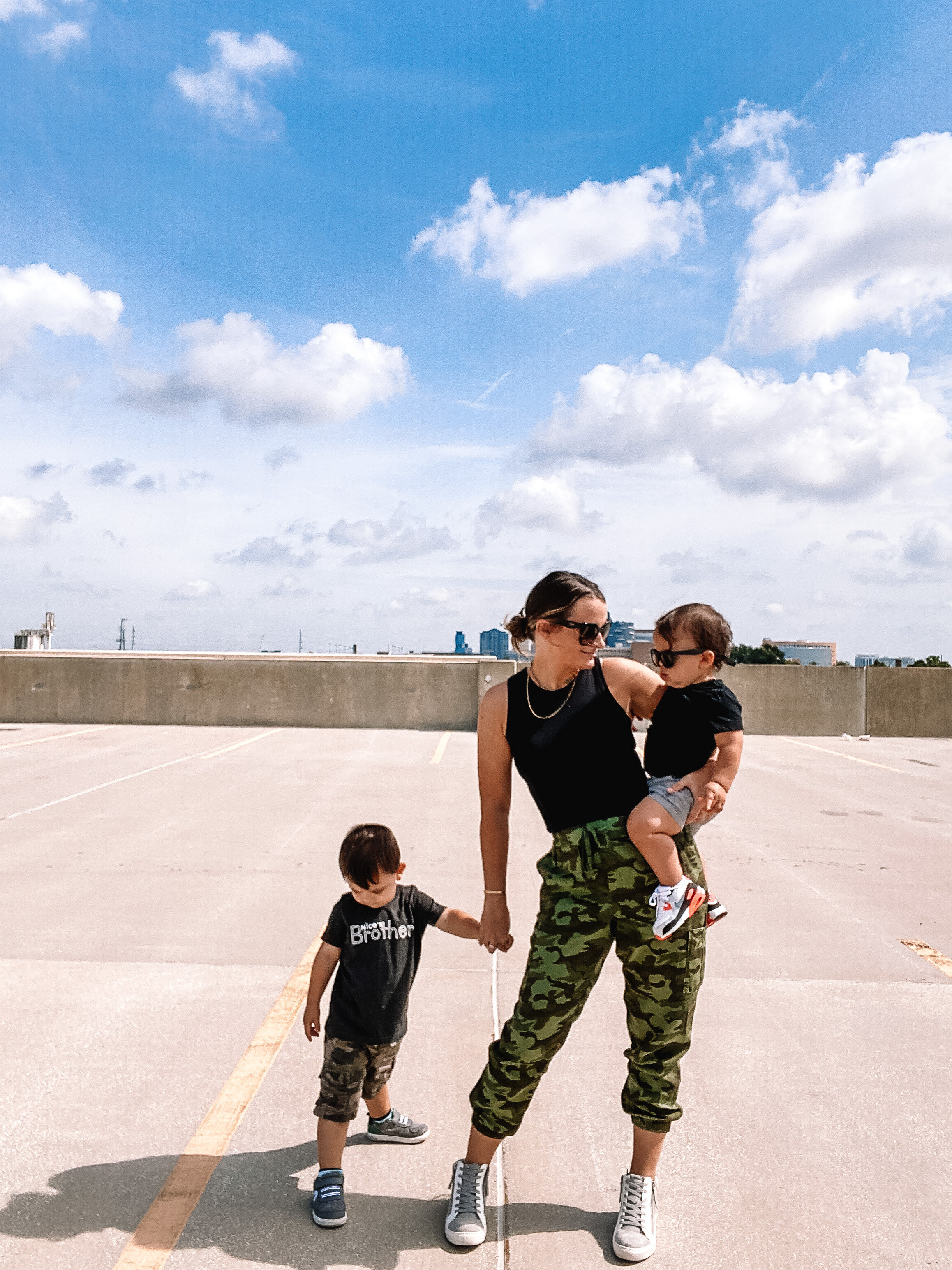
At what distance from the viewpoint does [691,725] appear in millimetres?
2455

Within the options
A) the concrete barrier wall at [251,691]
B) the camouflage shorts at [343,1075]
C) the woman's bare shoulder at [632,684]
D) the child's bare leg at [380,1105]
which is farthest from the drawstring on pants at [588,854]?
the concrete barrier wall at [251,691]

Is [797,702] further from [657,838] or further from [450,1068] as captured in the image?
[657,838]

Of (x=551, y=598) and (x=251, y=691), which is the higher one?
(x=551, y=598)

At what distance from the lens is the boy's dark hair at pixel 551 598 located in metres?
2.48

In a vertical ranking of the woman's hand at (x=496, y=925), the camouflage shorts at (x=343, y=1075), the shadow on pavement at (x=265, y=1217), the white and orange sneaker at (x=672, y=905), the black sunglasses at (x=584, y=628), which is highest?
the black sunglasses at (x=584, y=628)

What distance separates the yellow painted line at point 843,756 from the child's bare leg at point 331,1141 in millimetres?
11944

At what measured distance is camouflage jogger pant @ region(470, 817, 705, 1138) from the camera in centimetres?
240

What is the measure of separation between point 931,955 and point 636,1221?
10.5 ft

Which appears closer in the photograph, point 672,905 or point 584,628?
point 672,905

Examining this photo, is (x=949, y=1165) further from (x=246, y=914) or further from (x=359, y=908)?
(x=246, y=914)

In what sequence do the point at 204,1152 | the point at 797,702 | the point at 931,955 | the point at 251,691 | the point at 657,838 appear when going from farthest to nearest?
the point at 797,702, the point at 251,691, the point at 931,955, the point at 204,1152, the point at 657,838

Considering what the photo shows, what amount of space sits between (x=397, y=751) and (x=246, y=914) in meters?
8.83

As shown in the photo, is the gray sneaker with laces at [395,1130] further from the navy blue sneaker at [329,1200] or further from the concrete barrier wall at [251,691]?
the concrete barrier wall at [251,691]

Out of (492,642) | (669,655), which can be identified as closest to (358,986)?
(669,655)
